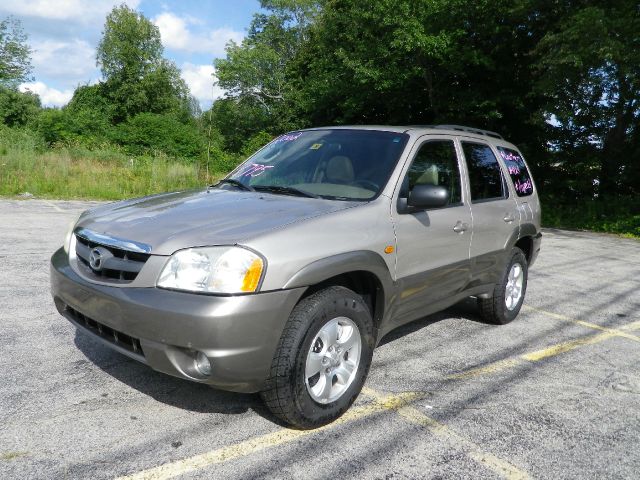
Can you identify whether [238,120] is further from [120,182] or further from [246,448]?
[246,448]

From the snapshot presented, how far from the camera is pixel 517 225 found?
16.2 feet

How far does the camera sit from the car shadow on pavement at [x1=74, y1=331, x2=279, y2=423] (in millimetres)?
3090

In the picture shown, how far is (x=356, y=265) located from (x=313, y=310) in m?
0.40

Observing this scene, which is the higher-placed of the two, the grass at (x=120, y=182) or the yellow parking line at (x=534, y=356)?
the grass at (x=120, y=182)

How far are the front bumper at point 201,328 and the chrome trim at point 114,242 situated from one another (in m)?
0.21

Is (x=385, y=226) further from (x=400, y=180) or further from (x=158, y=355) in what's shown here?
(x=158, y=355)

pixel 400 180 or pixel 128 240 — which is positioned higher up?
pixel 400 180

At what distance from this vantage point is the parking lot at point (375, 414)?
8.36 ft

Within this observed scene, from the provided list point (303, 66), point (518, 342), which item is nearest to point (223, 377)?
point (518, 342)

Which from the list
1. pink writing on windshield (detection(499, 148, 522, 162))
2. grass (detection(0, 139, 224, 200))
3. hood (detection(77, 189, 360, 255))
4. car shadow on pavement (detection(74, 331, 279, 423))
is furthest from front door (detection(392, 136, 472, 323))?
grass (detection(0, 139, 224, 200))

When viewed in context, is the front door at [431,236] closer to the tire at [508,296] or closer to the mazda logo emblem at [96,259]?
the tire at [508,296]

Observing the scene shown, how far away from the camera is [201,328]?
7.96 ft

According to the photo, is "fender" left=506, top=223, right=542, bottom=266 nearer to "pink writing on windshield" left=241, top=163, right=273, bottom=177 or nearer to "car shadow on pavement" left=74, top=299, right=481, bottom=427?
"pink writing on windshield" left=241, top=163, right=273, bottom=177

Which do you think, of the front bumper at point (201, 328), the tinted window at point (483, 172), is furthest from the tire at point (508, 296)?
the front bumper at point (201, 328)
